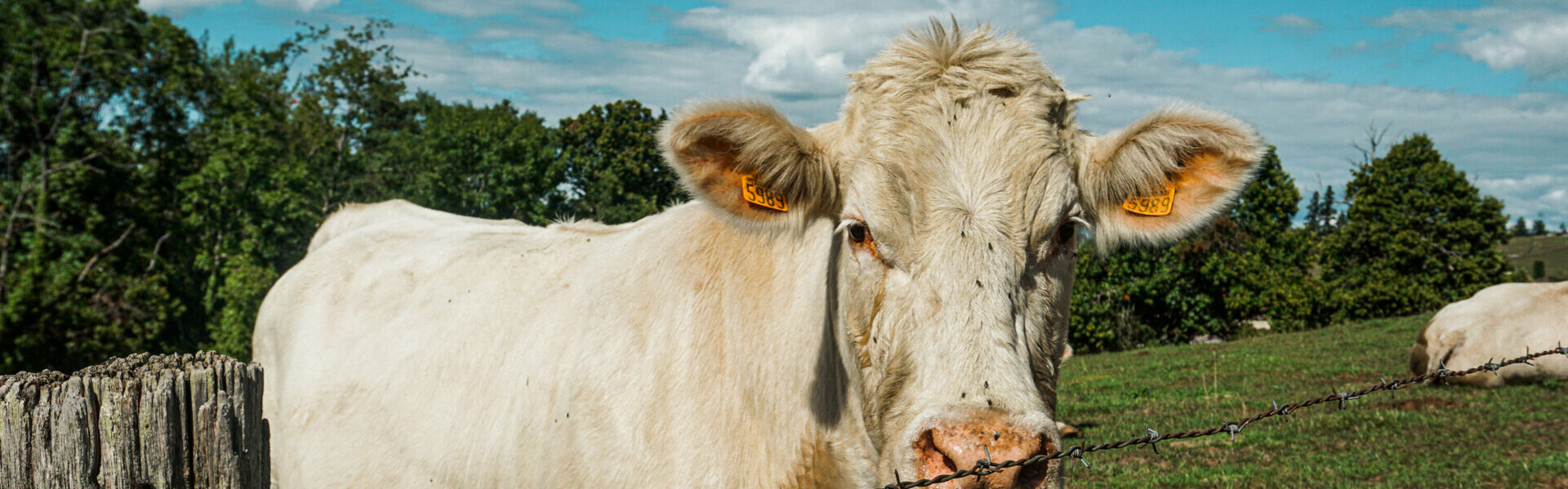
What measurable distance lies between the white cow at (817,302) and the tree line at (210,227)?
2644 centimetres

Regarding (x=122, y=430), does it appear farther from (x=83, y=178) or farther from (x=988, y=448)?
(x=83, y=178)

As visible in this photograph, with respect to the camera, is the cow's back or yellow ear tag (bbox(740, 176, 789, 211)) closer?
yellow ear tag (bbox(740, 176, 789, 211))

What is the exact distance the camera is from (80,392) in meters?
1.87

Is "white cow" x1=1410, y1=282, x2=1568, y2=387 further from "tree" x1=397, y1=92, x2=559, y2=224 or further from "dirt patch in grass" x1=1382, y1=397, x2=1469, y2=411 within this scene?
"tree" x1=397, y1=92, x2=559, y2=224

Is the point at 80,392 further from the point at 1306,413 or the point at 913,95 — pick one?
the point at 1306,413

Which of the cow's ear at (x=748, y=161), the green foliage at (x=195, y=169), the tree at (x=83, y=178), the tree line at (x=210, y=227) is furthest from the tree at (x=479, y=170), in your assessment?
the cow's ear at (x=748, y=161)

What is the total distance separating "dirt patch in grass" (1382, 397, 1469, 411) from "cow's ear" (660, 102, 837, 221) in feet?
29.7

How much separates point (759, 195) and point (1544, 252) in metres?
140

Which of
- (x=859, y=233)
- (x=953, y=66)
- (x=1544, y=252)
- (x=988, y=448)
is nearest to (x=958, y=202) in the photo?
(x=859, y=233)

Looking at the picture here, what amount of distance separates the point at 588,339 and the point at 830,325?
112 centimetres

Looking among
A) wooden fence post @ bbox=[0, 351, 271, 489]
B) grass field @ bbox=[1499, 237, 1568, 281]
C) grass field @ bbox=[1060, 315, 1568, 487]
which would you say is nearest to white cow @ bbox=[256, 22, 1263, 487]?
wooden fence post @ bbox=[0, 351, 271, 489]

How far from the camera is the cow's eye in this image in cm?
279

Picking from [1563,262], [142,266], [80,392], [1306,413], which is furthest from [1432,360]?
[1563,262]

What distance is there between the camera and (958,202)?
8.52 feet
